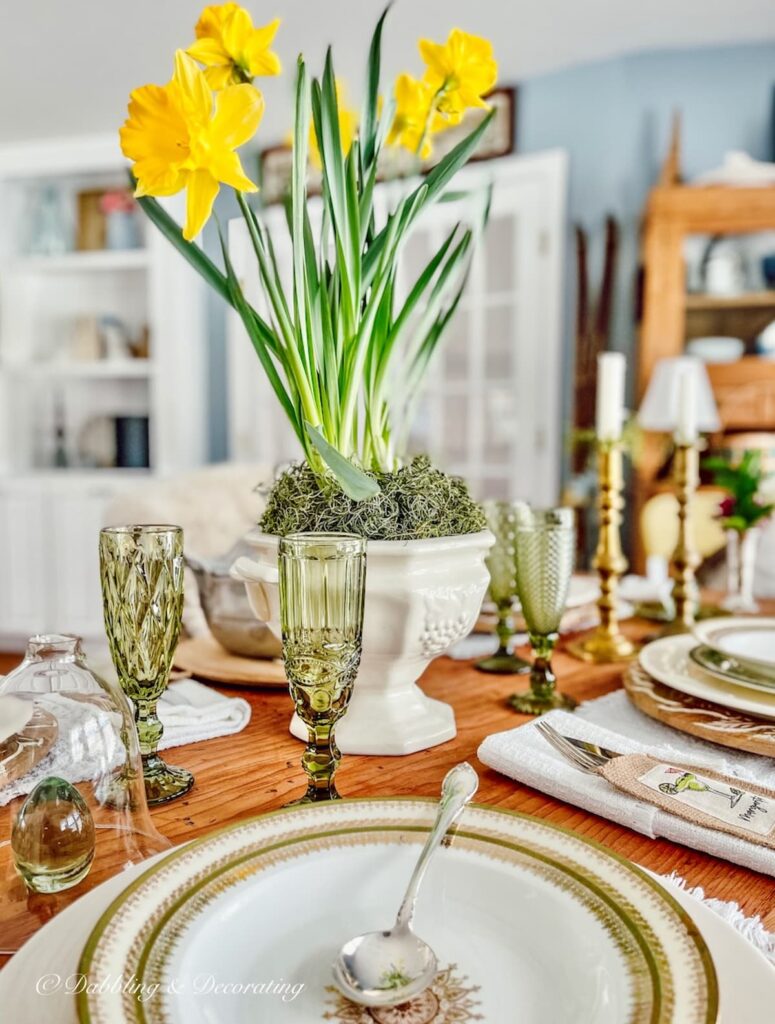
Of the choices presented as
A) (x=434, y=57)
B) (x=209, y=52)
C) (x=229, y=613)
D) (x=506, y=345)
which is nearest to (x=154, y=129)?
(x=209, y=52)

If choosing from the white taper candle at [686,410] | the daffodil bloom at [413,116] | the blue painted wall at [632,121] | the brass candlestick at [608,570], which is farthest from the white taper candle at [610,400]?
the blue painted wall at [632,121]

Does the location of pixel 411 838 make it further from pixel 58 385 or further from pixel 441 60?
pixel 58 385

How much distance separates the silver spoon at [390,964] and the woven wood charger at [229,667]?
1.62 feet

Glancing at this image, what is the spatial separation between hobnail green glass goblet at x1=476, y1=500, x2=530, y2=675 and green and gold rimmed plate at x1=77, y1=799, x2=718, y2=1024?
0.51 m

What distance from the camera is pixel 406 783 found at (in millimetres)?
674

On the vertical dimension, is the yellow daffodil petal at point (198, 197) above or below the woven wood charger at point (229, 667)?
above

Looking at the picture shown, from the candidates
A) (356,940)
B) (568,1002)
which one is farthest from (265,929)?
(568,1002)

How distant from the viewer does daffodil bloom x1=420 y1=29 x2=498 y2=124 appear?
794 millimetres

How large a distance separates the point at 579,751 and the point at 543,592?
0.63ft

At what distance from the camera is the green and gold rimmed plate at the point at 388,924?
37cm

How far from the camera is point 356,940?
43 cm

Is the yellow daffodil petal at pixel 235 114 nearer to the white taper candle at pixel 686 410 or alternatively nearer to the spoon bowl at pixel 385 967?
the spoon bowl at pixel 385 967

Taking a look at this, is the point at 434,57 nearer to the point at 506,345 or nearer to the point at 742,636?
the point at 742,636

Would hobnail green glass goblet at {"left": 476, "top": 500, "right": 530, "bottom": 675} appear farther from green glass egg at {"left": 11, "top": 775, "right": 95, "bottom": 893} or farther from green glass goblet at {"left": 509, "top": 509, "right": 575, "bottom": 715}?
green glass egg at {"left": 11, "top": 775, "right": 95, "bottom": 893}
